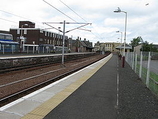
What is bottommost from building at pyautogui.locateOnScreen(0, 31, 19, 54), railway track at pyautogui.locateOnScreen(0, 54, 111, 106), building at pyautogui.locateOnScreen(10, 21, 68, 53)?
railway track at pyautogui.locateOnScreen(0, 54, 111, 106)

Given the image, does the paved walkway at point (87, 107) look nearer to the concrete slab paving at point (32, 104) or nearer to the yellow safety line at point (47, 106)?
the yellow safety line at point (47, 106)

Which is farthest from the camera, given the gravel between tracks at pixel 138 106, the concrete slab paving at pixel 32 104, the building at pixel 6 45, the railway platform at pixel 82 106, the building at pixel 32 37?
the building at pixel 32 37

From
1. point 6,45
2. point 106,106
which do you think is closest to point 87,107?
point 106,106

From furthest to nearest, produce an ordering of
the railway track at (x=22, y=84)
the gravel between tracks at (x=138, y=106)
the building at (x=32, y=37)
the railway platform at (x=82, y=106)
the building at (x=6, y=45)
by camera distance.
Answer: the building at (x=32, y=37) → the building at (x=6, y=45) → the railway track at (x=22, y=84) → the gravel between tracks at (x=138, y=106) → the railway platform at (x=82, y=106)

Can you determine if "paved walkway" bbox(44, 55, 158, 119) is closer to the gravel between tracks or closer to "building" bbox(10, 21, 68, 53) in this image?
the gravel between tracks

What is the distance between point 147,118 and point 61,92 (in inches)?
146

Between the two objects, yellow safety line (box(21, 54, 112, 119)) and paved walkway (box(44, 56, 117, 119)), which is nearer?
yellow safety line (box(21, 54, 112, 119))

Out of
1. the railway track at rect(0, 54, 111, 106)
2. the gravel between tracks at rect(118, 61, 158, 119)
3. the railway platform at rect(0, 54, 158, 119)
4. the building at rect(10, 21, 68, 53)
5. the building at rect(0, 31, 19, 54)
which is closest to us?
the railway platform at rect(0, 54, 158, 119)

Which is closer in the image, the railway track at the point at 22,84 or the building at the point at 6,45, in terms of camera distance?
the railway track at the point at 22,84

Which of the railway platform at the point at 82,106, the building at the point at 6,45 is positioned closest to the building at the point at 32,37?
the building at the point at 6,45

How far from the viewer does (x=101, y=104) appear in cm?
575

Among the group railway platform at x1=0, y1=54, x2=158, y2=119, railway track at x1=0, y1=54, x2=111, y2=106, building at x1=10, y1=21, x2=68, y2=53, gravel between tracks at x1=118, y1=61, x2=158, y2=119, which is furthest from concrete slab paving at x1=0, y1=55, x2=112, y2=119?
building at x1=10, y1=21, x2=68, y2=53

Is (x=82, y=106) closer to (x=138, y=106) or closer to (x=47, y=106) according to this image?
(x=47, y=106)

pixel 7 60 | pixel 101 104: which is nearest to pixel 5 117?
pixel 101 104
